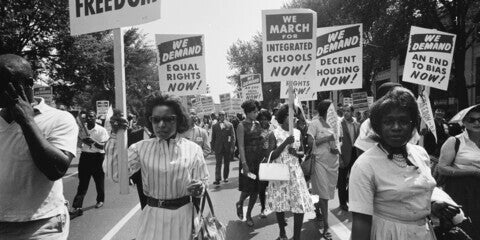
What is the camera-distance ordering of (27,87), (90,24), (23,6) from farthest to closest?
(23,6) < (90,24) < (27,87)

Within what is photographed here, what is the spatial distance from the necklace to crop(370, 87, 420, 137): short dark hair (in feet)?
0.56

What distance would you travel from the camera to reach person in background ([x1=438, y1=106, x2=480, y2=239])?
157 inches

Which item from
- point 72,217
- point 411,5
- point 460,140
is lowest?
point 72,217

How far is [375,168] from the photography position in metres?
2.30

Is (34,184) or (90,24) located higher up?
(90,24)

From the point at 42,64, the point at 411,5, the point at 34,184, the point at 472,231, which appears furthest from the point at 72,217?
the point at 42,64

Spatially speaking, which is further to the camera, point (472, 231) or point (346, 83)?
point (346, 83)

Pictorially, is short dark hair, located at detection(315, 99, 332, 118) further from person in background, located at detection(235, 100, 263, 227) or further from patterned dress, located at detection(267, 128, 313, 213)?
person in background, located at detection(235, 100, 263, 227)

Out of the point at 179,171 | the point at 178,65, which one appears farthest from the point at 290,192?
the point at 178,65

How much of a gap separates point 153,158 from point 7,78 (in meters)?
1.20

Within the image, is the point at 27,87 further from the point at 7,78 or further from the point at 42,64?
the point at 42,64

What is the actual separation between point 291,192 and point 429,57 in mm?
3947

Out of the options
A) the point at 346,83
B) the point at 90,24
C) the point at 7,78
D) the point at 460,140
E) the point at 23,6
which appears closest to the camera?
the point at 7,78

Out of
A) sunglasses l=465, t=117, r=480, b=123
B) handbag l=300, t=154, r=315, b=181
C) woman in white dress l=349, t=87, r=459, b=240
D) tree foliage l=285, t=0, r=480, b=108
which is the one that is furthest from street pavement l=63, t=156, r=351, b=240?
tree foliage l=285, t=0, r=480, b=108
